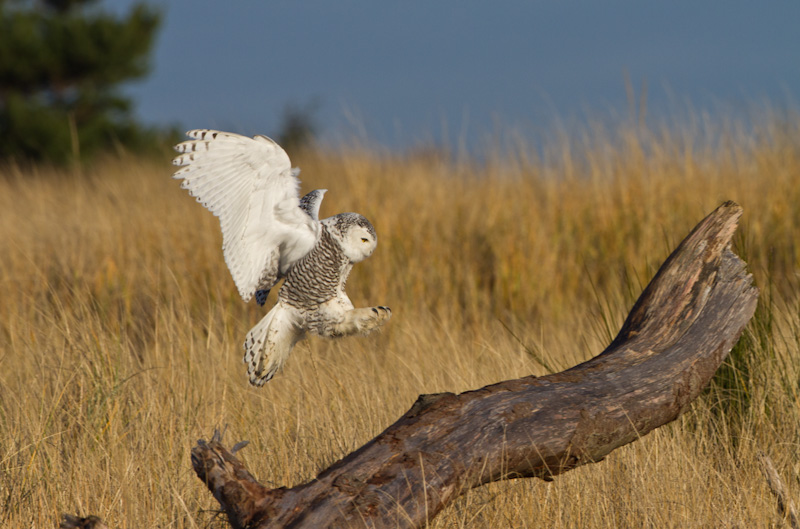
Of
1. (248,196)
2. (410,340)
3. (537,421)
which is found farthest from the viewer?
(410,340)

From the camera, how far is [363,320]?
254 cm

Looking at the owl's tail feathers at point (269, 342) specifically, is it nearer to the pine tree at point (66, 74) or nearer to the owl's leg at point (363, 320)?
the owl's leg at point (363, 320)

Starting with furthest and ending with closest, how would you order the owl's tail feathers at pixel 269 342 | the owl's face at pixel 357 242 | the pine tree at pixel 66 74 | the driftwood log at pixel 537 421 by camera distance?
1. the pine tree at pixel 66 74
2. the owl's tail feathers at pixel 269 342
3. the owl's face at pixel 357 242
4. the driftwood log at pixel 537 421

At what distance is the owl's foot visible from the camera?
8.25 feet

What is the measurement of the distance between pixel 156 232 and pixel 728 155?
18.2ft

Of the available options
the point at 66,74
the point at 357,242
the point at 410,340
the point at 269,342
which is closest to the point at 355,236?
the point at 357,242

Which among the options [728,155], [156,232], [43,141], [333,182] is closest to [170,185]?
[333,182]

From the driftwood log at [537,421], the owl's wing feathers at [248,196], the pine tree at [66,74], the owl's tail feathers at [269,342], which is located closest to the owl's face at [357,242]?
the owl's wing feathers at [248,196]

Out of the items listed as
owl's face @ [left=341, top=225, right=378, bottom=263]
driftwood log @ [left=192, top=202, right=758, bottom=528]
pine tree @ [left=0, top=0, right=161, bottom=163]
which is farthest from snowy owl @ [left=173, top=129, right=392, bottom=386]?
pine tree @ [left=0, top=0, right=161, bottom=163]

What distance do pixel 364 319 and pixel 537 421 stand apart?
64 centimetres

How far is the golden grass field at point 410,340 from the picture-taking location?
297 cm

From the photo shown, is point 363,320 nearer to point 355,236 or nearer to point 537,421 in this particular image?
point 355,236

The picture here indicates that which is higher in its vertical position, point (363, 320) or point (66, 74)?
point (66, 74)

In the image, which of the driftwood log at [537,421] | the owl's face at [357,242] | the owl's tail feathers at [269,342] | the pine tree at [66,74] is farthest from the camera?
the pine tree at [66,74]
